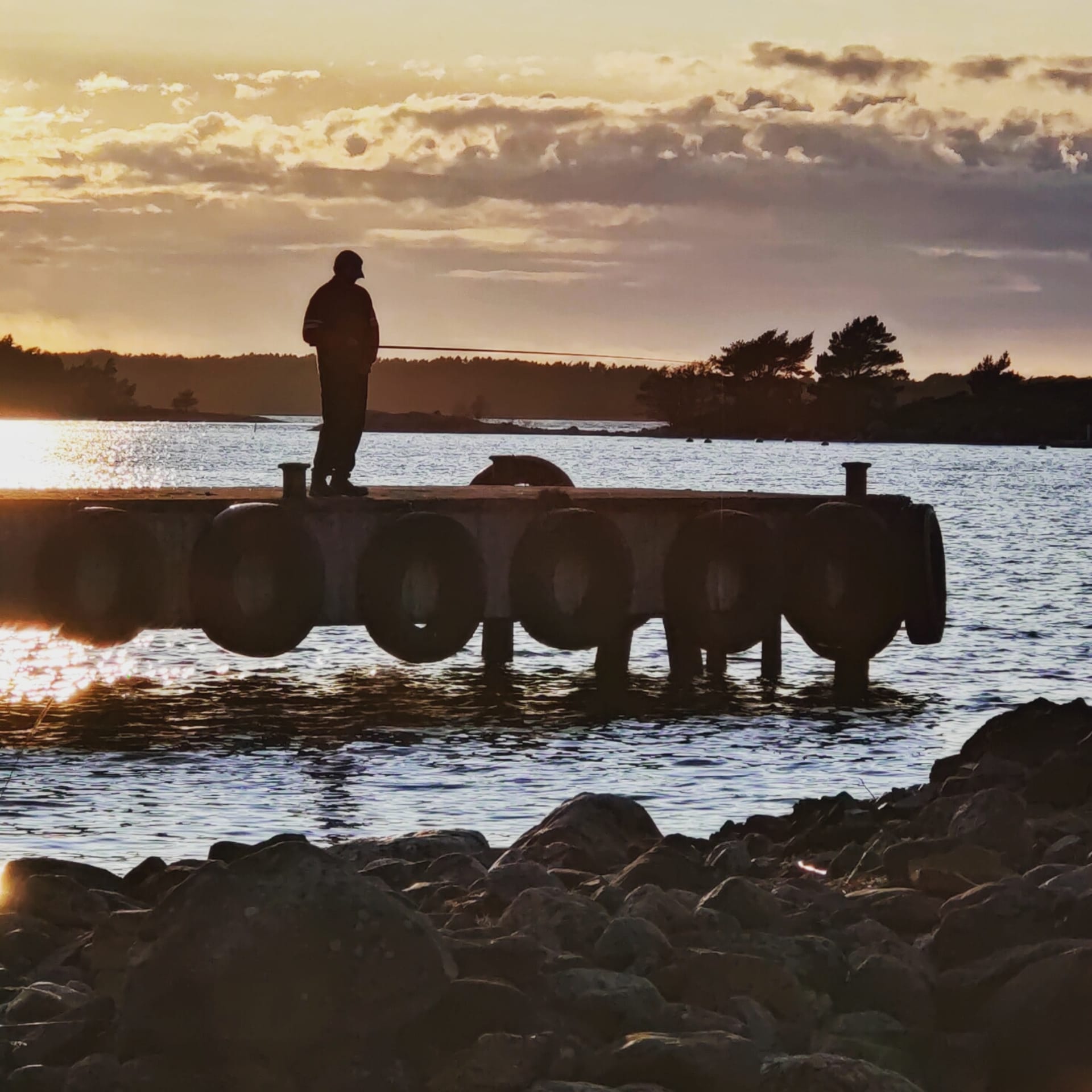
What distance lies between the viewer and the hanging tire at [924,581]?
59.5ft

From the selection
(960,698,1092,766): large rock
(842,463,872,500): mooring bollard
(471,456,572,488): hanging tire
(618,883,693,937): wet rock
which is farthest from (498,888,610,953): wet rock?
(471,456,572,488): hanging tire

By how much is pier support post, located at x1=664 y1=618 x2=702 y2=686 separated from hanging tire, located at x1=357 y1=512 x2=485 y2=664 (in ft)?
11.2

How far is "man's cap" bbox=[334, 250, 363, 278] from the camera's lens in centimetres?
1591

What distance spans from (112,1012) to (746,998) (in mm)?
1910

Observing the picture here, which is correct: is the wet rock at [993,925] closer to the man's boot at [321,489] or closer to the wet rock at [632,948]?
the wet rock at [632,948]

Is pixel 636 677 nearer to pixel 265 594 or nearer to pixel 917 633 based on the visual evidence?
pixel 917 633

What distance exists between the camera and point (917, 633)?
18.4 meters

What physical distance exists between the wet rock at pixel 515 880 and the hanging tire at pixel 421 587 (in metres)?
9.12

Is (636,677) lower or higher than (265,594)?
lower

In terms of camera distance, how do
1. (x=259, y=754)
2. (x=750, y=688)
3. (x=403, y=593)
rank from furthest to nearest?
(x=750, y=688) < (x=403, y=593) < (x=259, y=754)

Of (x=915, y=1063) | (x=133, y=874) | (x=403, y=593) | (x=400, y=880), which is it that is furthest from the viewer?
(x=403, y=593)

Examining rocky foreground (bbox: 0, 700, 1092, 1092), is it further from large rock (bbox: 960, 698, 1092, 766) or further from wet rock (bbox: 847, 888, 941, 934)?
large rock (bbox: 960, 698, 1092, 766)

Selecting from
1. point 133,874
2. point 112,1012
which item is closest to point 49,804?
point 133,874

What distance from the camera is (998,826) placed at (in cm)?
786
